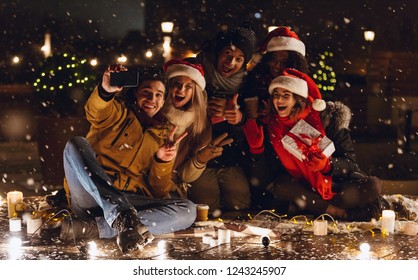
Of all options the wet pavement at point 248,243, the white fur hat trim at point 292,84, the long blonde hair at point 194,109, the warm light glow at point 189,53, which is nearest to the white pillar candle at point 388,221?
the wet pavement at point 248,243

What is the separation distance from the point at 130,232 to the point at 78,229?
46 centimetres

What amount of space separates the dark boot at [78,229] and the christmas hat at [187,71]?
1241 mm

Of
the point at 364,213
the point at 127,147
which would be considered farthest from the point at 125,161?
the point at 364,213

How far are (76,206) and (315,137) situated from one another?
67.6 inches

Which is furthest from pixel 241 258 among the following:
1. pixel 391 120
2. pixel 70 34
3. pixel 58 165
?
pixel 70 34

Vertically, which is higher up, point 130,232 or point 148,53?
point 148,53

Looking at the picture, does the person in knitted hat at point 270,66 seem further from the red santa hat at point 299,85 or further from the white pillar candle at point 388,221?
the white pillar candle at point 388,221

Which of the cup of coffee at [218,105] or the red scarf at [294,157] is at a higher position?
the cup of coffee at [218,105]

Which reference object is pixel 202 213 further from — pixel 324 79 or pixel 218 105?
pixel 324 79

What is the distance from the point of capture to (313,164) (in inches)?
214

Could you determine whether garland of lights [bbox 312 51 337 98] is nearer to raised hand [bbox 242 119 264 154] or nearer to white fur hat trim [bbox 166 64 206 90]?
raised hand [bbox 242 119 264 154]

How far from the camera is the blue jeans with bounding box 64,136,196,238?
183 inches

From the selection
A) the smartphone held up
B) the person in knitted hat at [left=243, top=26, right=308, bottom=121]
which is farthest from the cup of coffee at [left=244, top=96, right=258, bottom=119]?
the smartphone held up

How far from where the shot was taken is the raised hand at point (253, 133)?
5602 mm
